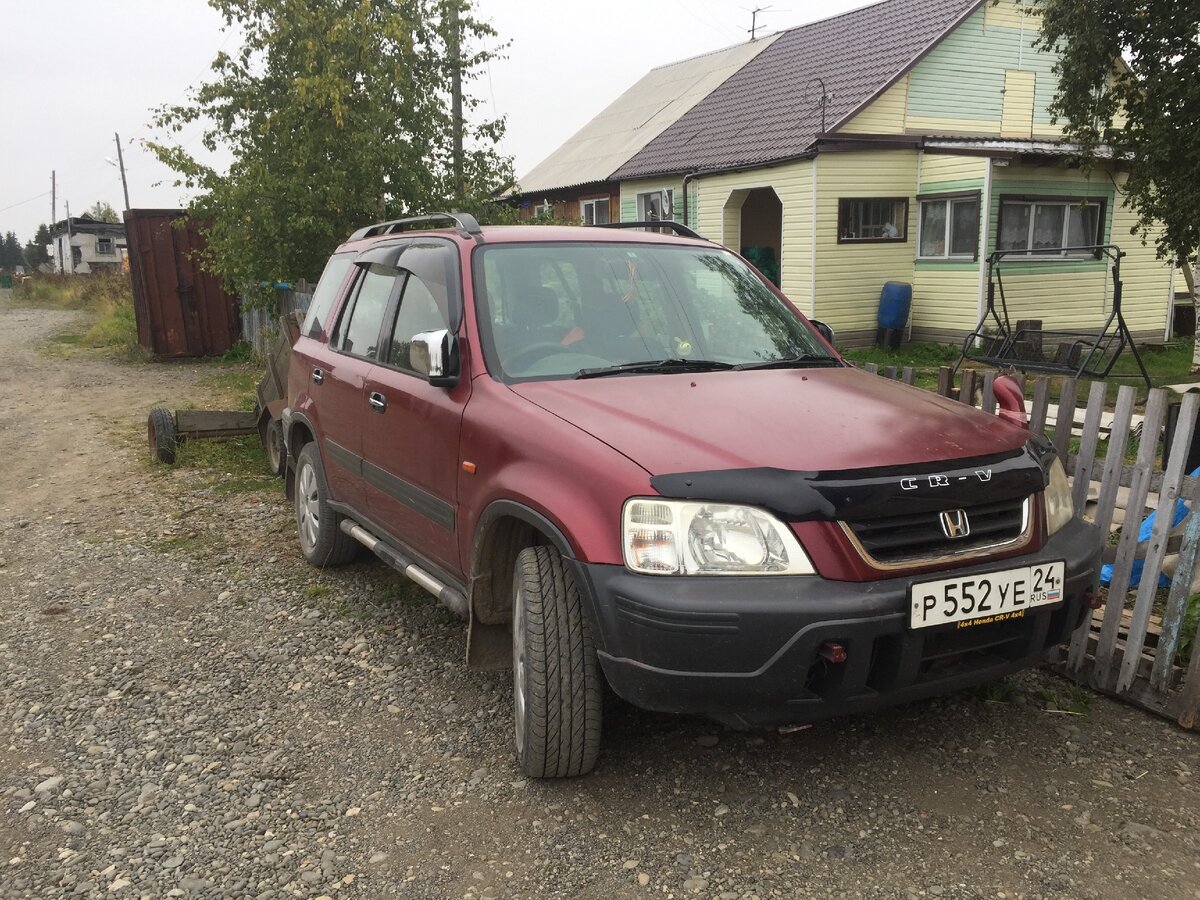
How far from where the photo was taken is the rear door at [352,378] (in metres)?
4.55

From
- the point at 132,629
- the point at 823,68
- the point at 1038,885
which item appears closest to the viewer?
the point at 1038,885

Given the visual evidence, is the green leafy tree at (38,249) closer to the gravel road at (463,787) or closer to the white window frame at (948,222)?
the white window frame at (948,222)

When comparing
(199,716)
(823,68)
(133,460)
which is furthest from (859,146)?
(199,716)

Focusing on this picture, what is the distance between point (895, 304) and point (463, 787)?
14.9 meters

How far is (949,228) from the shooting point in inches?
642

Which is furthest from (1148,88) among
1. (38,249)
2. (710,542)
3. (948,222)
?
(38,249)

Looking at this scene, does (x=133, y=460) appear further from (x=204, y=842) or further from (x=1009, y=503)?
(x=1009, y=503)

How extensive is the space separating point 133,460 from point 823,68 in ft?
50.6

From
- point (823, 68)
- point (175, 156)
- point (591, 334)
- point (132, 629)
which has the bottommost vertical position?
point (132, 629)

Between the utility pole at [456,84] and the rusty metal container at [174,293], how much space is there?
4.75 metres

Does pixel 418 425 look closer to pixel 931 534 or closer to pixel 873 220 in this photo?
pixel 931 534

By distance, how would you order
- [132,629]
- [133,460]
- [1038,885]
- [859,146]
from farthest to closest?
[859,146]
[133,460]
[132,629]
[1038,885]

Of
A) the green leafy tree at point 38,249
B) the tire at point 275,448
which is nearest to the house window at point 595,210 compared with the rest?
the tire at point 275,448

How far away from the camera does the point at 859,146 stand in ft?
53.8
